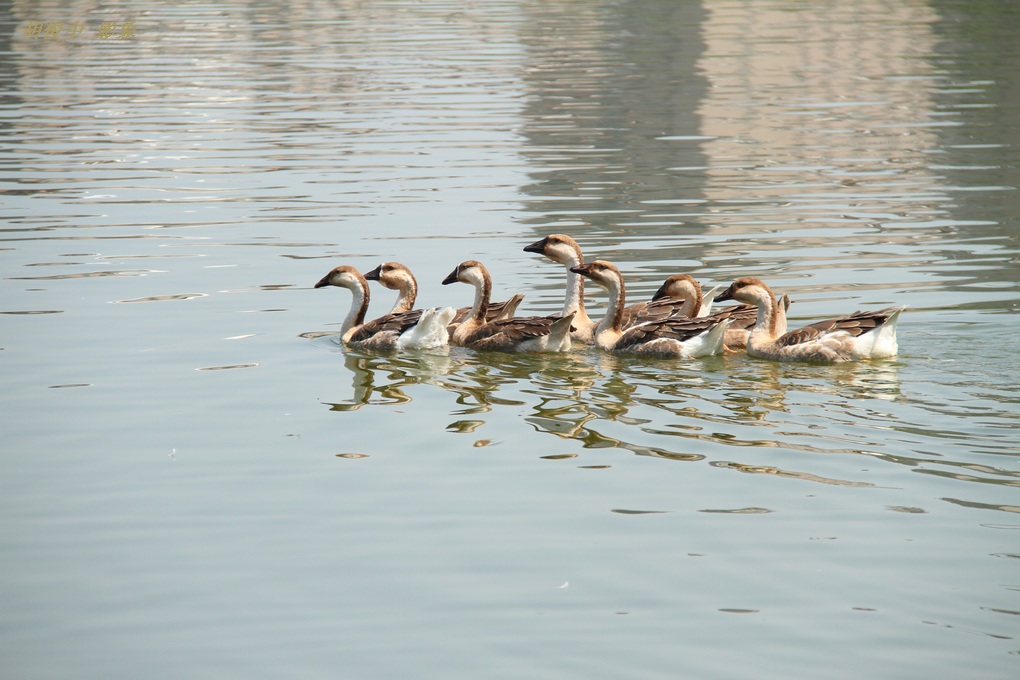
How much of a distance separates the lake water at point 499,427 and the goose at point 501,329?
20 cm

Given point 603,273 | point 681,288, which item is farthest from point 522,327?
point 681,288

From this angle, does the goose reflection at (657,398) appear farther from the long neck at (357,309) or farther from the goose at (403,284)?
the goose at (403,284)

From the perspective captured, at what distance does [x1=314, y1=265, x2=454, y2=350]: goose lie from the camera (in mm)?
13969

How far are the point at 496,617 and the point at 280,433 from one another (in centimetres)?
406

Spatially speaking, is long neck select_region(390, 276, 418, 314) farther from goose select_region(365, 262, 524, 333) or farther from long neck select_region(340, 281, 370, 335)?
long neck select_region(340, 281, 370, 335)

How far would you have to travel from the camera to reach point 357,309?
A: 48.5 ft

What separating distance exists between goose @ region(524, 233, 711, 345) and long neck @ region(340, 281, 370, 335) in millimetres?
1835

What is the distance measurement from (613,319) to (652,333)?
2.63 ft

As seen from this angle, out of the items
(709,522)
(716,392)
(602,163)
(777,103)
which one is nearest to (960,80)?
(777,103)

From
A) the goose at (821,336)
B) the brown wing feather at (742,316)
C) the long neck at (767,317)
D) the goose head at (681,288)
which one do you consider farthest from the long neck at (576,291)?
the long neck at (767,317)

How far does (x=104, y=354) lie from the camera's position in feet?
46.5

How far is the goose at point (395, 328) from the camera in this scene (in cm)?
1397

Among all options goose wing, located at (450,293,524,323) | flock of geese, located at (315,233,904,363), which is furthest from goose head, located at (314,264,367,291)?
goose wing, located at (450,293,524,323)

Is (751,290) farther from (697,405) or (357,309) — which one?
(357,309)
